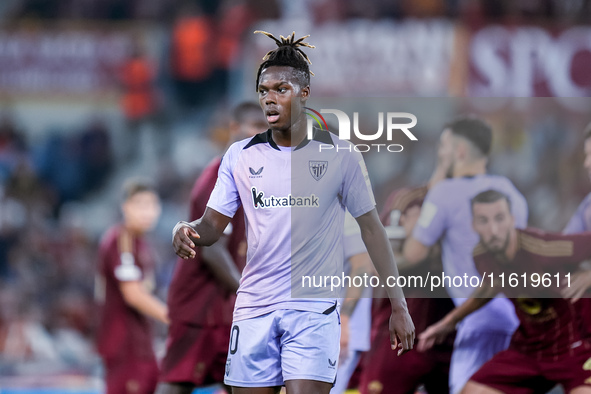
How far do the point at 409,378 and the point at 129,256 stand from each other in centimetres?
244

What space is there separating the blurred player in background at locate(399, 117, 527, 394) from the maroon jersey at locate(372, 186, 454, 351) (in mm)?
49

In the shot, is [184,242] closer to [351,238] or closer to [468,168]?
[351,238]

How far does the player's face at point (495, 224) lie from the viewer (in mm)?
5371

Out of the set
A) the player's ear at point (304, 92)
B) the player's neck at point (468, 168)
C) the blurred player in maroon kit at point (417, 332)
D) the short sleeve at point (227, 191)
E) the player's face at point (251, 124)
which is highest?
the player's face at point (251, 124)

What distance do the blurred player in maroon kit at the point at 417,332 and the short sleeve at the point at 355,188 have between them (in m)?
1.28

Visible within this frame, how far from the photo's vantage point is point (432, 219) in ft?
18.2

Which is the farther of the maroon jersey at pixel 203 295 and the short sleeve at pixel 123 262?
the short sleeve at pixel 123 262

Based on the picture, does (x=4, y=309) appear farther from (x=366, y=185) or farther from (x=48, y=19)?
(x=366, y=185)

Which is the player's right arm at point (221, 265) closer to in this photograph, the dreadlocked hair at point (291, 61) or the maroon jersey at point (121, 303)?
the maroon jersey at point (121, 303)

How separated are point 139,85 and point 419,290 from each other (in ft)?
29.9

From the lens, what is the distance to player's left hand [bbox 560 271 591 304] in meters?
5.19

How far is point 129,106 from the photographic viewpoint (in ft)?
45.7

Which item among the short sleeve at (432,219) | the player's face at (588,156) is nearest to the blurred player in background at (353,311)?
the short sleeve at (432,219)

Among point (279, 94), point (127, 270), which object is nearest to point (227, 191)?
point (279, 94)
